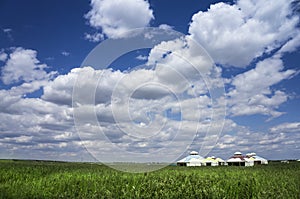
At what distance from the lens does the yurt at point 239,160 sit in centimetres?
6156

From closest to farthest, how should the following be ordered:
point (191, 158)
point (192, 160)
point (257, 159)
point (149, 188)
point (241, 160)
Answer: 1. point (149, 188)
2. point (192, 160)
3. point (191, 158)
4. point (241, 160)
5. point (257, 159)

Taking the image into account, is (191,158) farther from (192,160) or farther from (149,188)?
(149,188)

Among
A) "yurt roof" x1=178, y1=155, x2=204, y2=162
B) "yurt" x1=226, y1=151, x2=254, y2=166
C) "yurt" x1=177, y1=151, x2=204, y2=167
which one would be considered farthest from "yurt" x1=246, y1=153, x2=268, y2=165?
"yurt" x1=177, y1=151, x2=204, y2=167

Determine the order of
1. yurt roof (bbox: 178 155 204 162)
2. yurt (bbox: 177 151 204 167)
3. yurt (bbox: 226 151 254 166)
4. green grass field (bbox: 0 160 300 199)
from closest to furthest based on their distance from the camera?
green grass field (bbox: 0 160 300 199) → yurt (bbox: 177 151 204 167) → yurt roof (bbox: 178 155 204 162) → yurt (bbox: 226 151 254 166)

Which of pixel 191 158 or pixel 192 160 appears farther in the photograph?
pixel 191 158

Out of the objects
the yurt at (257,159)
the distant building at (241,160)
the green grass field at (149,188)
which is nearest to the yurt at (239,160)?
the distant building at (241,160)

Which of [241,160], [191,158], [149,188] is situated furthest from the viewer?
[241,160]

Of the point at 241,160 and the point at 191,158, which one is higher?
the point at 241,160

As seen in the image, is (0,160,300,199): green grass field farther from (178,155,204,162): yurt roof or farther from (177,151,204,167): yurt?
(178,155,204,162): yurt roof

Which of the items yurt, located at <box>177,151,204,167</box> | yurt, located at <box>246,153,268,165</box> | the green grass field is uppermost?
yurt, located at <box>246,153,268,165</box>

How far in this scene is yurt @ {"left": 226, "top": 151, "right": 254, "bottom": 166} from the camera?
61.6 metres

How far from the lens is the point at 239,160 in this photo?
6197cm

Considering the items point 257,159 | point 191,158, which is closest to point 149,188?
point 191,158

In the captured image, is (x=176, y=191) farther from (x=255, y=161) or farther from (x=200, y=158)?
(x=255, y=161)
